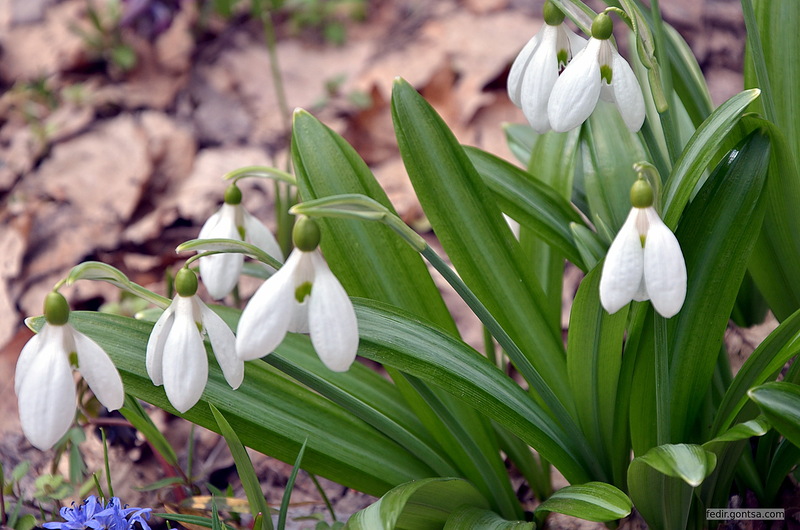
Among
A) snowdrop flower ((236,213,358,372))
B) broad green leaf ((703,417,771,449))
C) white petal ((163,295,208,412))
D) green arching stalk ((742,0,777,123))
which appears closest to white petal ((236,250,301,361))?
snowdrop flower ((236,213,358,372))

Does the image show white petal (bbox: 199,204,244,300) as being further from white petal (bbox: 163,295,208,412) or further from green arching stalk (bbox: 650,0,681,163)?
green arching stalk (bbox: 650,0,681,163)

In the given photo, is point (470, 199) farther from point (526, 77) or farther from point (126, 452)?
point (126, 452)

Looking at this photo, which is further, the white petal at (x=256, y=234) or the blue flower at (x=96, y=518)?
the white petal at (x=256, y=234)

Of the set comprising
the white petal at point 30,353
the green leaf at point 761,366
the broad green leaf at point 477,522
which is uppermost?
the green leaf at point 761,366

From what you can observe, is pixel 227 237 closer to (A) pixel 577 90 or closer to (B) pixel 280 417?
(B) pixel 280 417

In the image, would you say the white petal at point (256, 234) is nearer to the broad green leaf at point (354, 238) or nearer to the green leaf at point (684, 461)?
the broad green leaf at point (354, 238)

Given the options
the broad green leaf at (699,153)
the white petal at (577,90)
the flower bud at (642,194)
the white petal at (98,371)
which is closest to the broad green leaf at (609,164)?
the broad green leaf at (699,153)

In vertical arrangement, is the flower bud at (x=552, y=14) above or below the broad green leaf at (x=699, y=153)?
above
